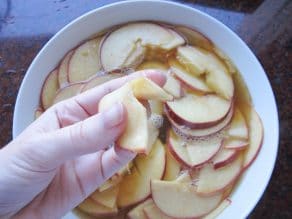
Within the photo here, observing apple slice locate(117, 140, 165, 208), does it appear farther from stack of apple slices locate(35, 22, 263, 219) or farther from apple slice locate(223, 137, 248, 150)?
apple slice locate(223, 137, 248, 150)

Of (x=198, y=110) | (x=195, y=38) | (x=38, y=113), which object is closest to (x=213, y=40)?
(x=195, y=38)

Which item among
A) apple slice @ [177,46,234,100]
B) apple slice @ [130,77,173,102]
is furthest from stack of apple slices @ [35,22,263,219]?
apple slice @ [130,77,173,102]

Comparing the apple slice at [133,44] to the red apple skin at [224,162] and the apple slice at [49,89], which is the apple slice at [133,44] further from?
the red apple skin at [224,162]

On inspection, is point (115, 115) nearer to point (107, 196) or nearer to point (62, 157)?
point (62, 157)

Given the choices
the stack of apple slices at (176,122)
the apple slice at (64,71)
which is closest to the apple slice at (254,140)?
the stack of apple slices at (176,122)

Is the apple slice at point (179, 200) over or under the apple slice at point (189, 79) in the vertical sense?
under

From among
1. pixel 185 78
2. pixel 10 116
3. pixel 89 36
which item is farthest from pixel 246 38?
pixel 10 116
